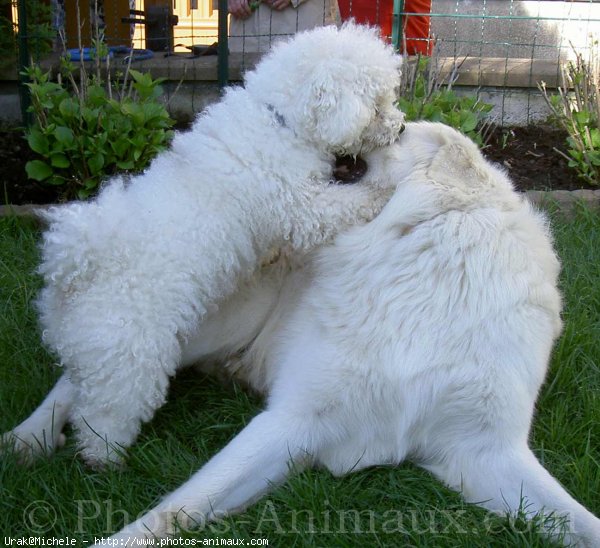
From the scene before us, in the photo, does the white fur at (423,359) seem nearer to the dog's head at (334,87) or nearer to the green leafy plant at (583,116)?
the dog's head at (334,87)

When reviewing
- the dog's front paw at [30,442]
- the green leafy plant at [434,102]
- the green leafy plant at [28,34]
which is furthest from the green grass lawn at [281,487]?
the green leafy plant at [28,34]

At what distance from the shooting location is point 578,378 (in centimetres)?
278

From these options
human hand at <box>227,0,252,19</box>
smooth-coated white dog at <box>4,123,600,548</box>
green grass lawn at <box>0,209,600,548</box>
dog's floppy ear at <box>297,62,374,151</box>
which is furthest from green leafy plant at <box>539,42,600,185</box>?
dog's floppy ear at <box>297,62,374,151</box>

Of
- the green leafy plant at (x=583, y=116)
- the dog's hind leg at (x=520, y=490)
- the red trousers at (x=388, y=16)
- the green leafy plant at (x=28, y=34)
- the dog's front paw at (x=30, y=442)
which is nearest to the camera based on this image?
the dog's hind leg at (x=520, y=490)

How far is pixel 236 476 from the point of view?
212 cm

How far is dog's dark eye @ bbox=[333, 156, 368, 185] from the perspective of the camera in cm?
244

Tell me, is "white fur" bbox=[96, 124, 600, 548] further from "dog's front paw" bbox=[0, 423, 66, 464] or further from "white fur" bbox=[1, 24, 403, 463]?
"dog's front paw" bbox=[0, 423, 66, 464]

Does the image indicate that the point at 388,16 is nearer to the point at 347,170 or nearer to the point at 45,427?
the point at 347,170

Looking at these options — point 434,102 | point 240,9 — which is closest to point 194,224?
point 434,102

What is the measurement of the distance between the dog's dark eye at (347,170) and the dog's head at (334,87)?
0.04 m

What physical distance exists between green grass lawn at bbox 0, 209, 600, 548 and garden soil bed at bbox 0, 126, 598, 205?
2123 mm

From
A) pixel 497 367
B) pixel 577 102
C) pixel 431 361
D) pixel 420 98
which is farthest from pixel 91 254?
pixel 577 102

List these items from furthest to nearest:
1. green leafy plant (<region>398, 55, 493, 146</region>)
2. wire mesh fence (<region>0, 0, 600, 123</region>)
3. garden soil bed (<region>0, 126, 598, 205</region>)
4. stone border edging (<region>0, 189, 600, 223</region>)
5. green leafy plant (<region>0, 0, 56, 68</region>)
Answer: green leafy plant (<region>0, 0, 56, 68</region>) < wire mesh fence (<region>0, 0, 600, 123</region>) < garden soil bed (<region>0, 126, 598, 205</region>) < green leafy plant (<region>398, 55, 493, 146</region>) < stone border edging (<region>0, 189, 600, 223</region>)

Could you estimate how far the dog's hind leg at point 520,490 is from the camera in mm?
1964
